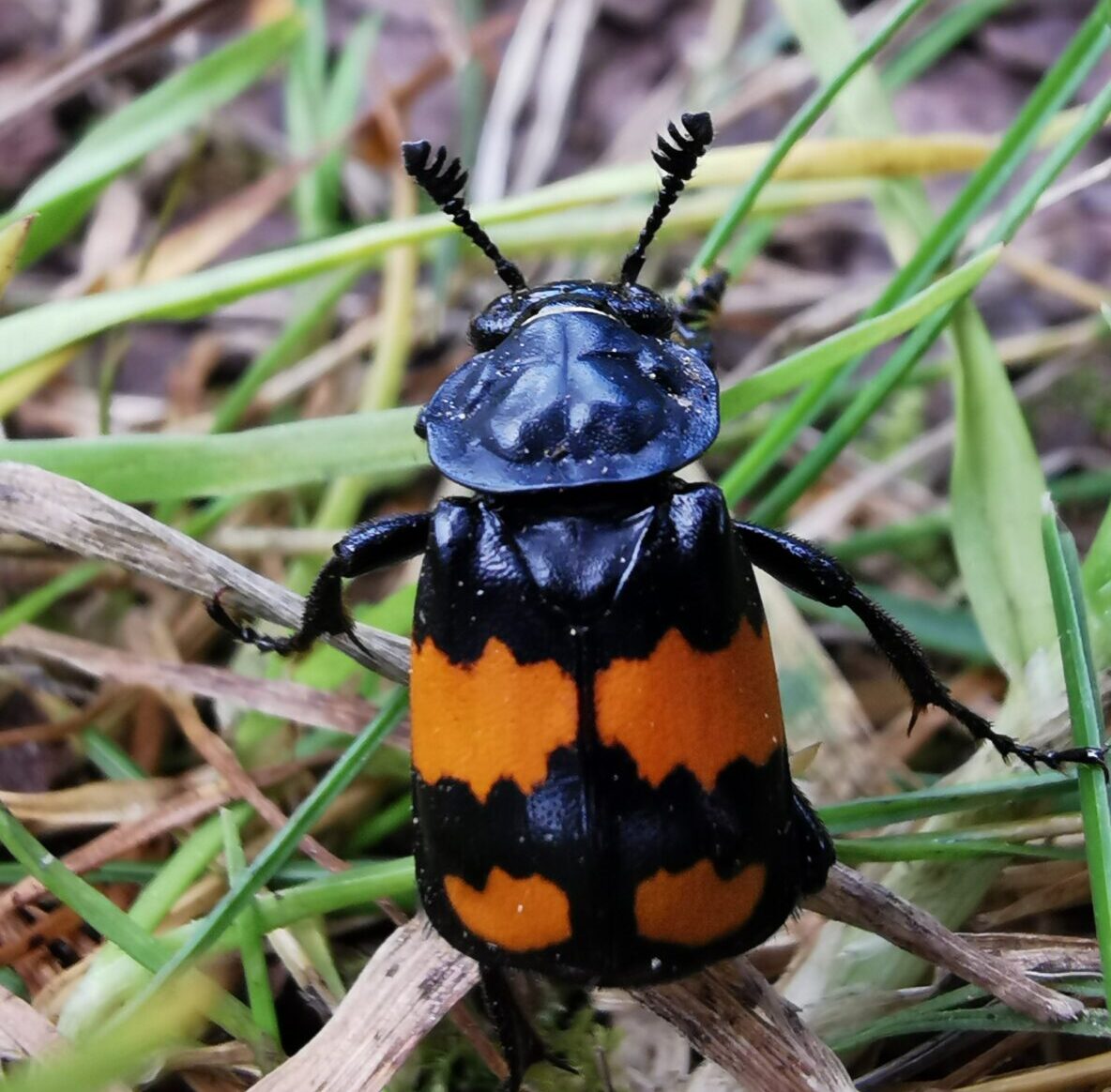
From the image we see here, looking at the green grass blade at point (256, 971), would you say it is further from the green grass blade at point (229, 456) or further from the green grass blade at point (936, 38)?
the green grass blade at point (936, 38)

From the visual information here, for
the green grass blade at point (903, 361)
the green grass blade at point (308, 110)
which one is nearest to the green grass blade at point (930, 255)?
the green grass blade at point (903, 361)

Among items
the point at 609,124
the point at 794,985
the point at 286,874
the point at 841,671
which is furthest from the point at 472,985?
the point at 609,124

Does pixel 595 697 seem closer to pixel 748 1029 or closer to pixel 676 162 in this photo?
pixel 748 1029

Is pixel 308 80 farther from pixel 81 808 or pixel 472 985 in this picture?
pixel 472 985

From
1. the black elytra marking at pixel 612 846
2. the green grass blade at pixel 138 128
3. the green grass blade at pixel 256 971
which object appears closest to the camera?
the black elytra marking at pixel 612 846

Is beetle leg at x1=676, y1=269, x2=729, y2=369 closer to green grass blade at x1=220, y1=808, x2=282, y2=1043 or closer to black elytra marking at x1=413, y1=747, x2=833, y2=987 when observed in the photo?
black elytra marking at x1=413, y1=747, x2=833, y2=987

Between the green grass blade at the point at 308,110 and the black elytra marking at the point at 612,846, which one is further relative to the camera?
the green grass blade at the point at 308,110

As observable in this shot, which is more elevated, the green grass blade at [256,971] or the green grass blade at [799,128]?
the green grass blade at [799,128]
